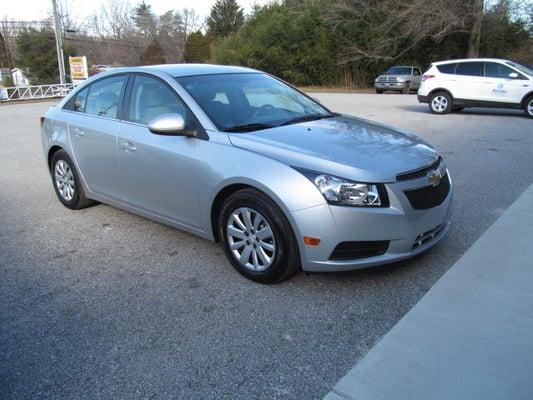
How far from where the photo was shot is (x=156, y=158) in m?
4.34

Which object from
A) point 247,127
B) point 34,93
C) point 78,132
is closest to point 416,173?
point 247,127

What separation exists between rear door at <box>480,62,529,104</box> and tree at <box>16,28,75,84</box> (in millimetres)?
42893

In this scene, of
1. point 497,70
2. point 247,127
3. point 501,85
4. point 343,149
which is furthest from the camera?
point 497,70

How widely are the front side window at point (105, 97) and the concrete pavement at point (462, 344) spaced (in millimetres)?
3374

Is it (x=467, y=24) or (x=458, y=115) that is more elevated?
(x=467, y=24)

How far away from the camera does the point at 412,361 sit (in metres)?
2.84

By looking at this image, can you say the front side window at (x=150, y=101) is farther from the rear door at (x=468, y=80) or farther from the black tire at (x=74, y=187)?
the rear door at (x=468, y=80)

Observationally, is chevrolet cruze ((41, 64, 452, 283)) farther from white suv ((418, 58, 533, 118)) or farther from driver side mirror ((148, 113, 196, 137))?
white suv ((418, 58, 533, 118))

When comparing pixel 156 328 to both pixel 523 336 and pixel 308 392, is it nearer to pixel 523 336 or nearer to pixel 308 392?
pixel 308 392

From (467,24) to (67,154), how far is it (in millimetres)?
30719

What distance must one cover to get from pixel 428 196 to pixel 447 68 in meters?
12.7

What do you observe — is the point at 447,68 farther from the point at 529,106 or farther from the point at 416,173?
the point at 416,173

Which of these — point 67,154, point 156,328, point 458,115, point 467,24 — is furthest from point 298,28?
point 156,328

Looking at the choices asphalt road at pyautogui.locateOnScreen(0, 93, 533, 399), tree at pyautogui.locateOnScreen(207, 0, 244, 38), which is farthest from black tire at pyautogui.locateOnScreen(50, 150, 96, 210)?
tree at pyautogui.locateOnScreen(207, 0, 244, 38)
